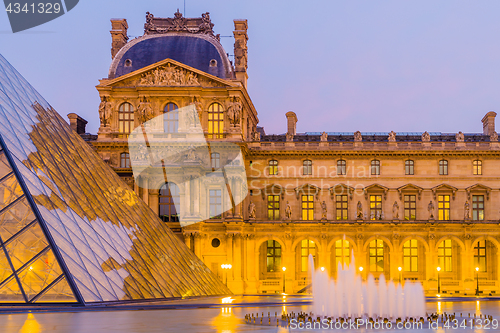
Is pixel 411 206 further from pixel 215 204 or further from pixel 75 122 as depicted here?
pixel 75 122

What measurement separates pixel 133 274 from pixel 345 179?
105 feet

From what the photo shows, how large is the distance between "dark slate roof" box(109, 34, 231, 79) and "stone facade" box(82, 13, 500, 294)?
1.11 m

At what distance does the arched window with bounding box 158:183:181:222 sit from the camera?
51188 millimetres

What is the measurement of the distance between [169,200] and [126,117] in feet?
24.1

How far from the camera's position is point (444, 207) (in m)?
54.7

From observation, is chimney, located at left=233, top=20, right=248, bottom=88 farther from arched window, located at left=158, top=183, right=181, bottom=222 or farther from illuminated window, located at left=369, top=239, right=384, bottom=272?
illuminated window, located at left=369, top=239, right=384, bottom=272

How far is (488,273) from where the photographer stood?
5394 cm

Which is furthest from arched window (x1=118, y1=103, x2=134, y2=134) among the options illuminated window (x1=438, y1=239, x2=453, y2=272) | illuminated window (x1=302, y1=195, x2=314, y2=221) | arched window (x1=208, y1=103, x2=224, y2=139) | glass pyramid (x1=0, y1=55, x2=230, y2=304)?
illuminated window (x1=438, y1=239, x2=453, y2=272)

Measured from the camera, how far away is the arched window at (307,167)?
5538 centimetres

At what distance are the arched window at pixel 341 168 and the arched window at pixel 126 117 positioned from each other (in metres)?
16.8

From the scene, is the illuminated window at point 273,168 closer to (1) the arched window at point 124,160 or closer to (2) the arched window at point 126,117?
(1) the arched window at point 124,160

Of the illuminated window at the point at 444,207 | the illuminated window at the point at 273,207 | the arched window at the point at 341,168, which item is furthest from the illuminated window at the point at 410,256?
the illuminated window at the point at 273,207

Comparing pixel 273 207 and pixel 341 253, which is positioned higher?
pixel 273 207

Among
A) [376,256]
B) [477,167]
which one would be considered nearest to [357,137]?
[376,256]
